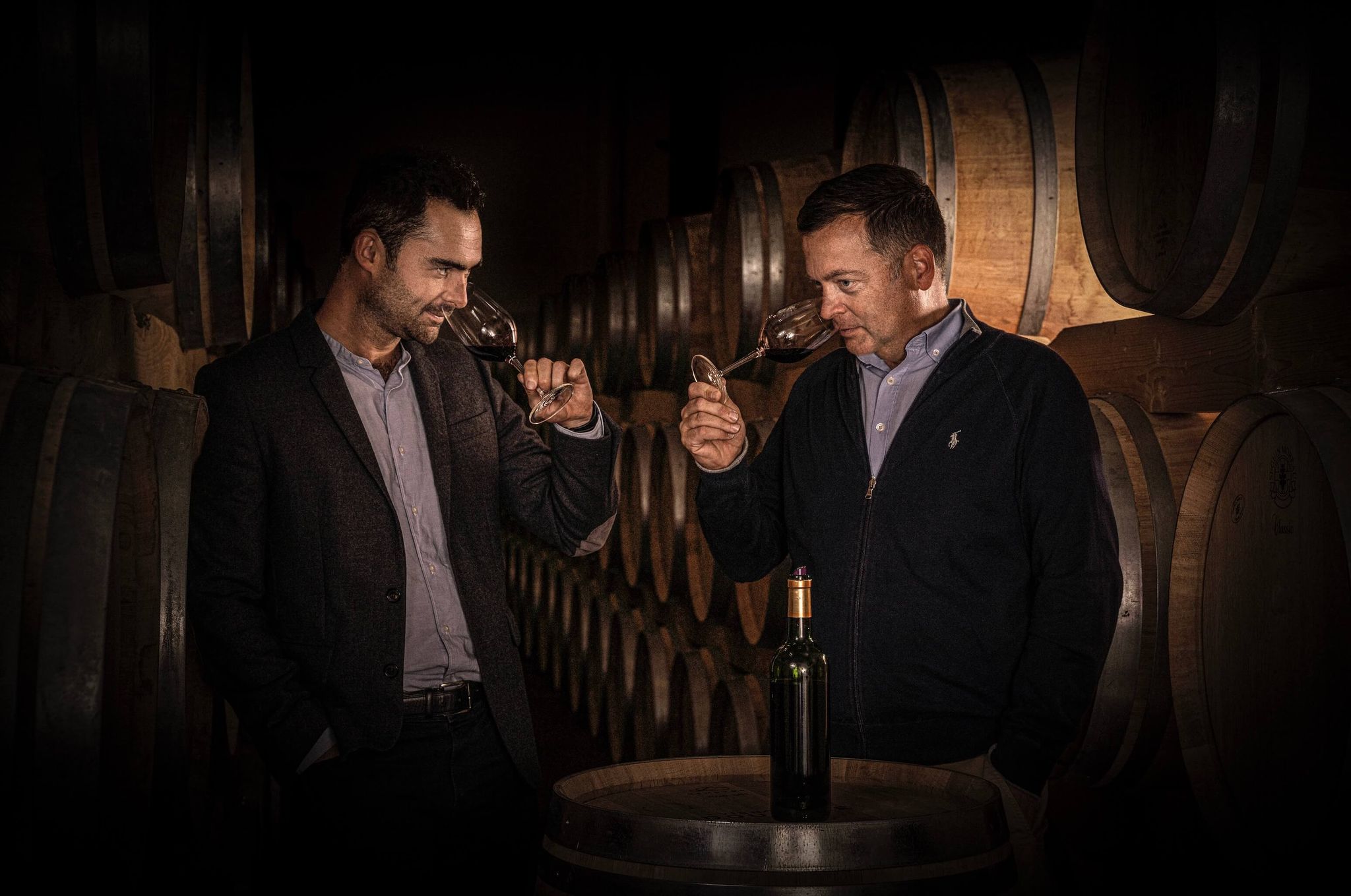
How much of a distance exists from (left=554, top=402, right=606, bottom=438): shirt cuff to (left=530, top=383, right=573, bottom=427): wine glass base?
94 millimetres

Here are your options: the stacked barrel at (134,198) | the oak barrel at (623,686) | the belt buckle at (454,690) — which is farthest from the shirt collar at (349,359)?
the oak barrel at (623,686)

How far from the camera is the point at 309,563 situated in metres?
2.21

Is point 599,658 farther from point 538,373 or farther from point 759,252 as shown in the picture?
point 538,373

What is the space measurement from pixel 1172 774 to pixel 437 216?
192 cm

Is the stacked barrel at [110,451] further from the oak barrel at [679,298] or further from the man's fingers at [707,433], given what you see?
the oak barrel at [679,298]

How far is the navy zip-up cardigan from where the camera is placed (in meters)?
1.88

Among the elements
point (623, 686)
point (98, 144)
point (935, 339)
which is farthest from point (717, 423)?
point (623, 686)

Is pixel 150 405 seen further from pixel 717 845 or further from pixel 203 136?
pixel 717 845

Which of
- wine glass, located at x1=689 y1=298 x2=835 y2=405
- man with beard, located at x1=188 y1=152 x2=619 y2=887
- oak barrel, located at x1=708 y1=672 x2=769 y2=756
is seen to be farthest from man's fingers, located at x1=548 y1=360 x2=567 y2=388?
oak barrel, located at x1=708 y1=672 x2=769 y2=756

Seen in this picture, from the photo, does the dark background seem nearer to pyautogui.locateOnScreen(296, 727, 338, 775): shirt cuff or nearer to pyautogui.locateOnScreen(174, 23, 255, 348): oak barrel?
pyautogui.locateOnScreen(174, 23, 255, 348): oak barrel

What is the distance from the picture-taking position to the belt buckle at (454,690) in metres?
2.25

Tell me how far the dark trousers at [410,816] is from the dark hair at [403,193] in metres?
1.02

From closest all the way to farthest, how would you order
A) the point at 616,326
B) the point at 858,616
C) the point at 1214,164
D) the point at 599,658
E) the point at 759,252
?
the point at 1214,164, the point at 858,616, the point at 759,252, the point at 616,326, the point at 599,658

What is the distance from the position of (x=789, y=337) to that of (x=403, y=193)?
88 cm
